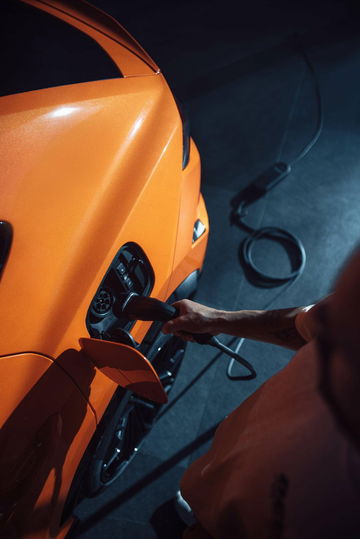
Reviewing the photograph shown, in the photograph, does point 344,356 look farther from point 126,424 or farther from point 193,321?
point 126,424

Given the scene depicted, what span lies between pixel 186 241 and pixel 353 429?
111 cm

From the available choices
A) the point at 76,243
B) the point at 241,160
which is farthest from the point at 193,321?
the point at 241,160

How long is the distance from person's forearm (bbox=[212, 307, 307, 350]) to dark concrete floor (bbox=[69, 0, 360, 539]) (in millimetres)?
897

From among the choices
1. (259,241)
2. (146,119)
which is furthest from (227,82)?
(146,119)

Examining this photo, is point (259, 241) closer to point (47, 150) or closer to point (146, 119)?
point (146, 119)

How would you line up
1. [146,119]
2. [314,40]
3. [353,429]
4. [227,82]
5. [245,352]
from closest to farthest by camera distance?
[353,429] → [146,119] → [245,352] → [227,82] → [314,40]

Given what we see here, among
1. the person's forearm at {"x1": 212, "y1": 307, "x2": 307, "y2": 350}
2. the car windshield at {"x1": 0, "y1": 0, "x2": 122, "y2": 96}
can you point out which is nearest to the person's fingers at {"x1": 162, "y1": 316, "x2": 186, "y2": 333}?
the person's forearm at {"x1": 212, "y1": 307, "x2": 307, "y2": 350}

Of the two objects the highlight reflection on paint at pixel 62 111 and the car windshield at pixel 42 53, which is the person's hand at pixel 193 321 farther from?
the car windshield at pixel 42 53

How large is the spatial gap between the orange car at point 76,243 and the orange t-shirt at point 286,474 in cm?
24

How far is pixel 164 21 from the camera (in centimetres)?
375

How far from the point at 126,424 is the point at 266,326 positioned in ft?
2.41

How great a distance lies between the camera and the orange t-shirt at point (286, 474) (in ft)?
2.34

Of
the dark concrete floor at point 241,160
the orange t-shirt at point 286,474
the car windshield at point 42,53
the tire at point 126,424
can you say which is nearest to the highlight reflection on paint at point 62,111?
the car windshield at point 42,53

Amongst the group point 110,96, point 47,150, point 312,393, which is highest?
point 110,96
